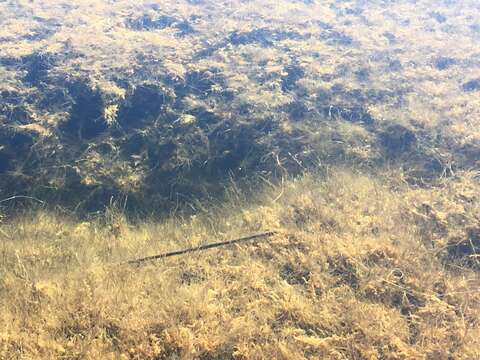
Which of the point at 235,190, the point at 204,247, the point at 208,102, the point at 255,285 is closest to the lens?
the point at 255,285

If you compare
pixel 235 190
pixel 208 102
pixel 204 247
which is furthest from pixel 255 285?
pixel 208 102

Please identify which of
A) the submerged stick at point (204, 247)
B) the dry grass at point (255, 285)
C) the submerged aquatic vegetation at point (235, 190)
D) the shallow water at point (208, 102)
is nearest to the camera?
the dry grass at point (255, 285)

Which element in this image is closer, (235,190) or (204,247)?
(204,247)

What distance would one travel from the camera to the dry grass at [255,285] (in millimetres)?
4070

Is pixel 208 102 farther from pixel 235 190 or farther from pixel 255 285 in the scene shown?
pixel 255 285

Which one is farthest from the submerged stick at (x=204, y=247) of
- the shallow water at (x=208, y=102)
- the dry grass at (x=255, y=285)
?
the shallow water at (x=208, y=102)

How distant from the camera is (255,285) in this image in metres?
4.83

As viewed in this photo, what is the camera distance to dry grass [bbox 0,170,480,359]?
13.4ft

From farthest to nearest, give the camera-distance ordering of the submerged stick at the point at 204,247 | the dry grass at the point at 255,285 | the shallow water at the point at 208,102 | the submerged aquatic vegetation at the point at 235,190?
the shallow water at the point at 208,102 → the submerged stick at the point at 204,247 → the submerged aquatic vegetation at the point at 235,190 → the dry grass at the point at 255,285

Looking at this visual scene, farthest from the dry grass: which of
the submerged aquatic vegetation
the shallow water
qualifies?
the shallow water

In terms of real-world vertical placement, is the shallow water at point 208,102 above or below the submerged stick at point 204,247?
above

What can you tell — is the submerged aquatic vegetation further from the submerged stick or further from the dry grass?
the submerged stick

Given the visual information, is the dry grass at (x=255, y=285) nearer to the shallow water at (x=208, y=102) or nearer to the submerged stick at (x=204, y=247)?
the submerged stick at (x=204, y=247)

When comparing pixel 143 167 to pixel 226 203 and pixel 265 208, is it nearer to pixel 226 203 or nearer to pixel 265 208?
pixel 226 203
